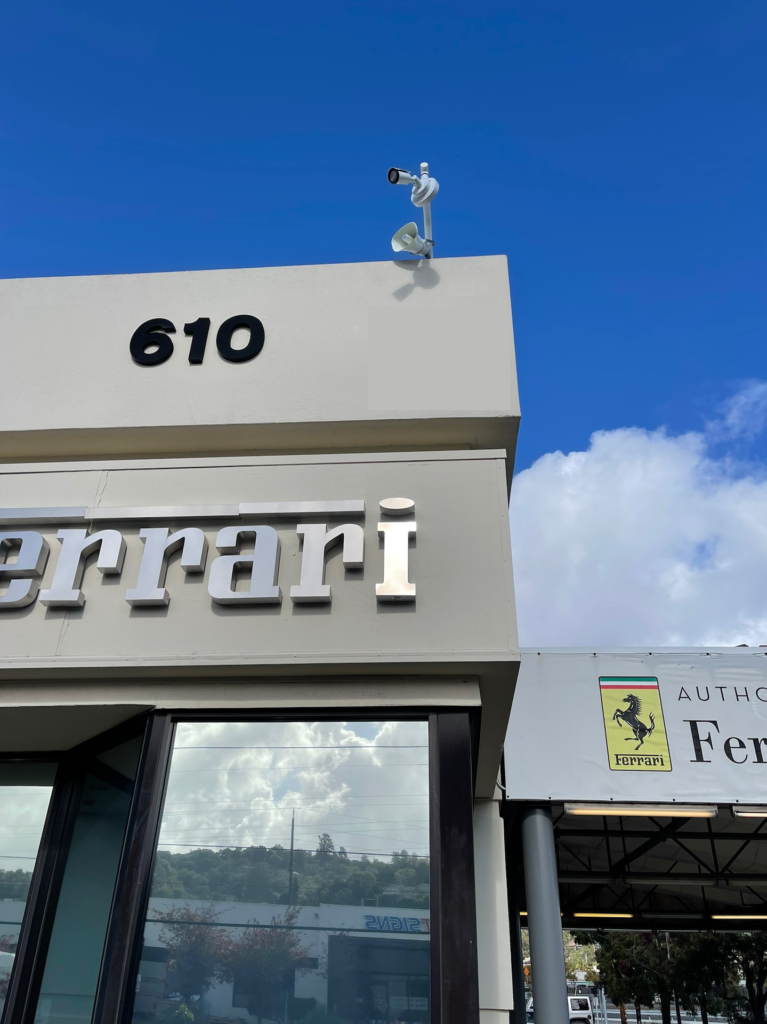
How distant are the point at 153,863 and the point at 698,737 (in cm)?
638

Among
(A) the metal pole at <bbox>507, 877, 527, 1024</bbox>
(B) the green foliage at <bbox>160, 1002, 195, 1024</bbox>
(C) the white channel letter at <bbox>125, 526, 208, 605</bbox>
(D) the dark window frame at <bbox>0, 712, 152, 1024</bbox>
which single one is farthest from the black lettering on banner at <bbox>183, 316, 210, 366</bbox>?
(A) the metal pole at <bbox>507, 877, 527, 1024</bbox>

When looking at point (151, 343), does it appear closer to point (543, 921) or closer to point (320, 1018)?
point (320, 1018)

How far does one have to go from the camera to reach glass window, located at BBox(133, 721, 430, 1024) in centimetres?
443

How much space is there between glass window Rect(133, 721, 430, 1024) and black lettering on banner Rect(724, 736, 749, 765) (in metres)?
5.29

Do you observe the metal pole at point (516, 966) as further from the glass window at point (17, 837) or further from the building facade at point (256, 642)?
the glass window at point (17, 837)

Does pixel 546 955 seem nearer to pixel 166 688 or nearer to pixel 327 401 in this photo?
pixel 166 688

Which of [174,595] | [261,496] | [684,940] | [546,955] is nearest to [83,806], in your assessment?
[174,595]

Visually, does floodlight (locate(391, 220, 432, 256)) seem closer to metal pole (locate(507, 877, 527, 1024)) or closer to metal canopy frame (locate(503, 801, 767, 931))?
metal canopy frame (locate(503, 801, 767, 931))

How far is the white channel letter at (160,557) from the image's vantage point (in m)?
5.46

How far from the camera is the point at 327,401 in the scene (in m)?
6.36

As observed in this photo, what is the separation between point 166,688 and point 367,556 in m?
1.65

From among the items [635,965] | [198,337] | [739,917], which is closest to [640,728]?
[198,337]

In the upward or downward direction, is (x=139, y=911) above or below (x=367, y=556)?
below

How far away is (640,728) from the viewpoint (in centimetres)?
891
